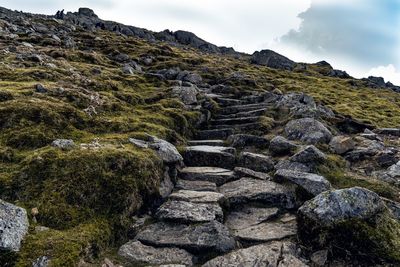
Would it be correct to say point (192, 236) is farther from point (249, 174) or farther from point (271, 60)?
point (271, 60)

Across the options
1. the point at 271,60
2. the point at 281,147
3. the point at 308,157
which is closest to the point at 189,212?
the point at 308,157

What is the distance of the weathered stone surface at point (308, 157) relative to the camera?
15852mm

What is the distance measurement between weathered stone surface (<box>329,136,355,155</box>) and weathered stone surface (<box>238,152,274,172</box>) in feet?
11.4

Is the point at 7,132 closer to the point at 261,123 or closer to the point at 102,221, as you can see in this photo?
the point at 102,221

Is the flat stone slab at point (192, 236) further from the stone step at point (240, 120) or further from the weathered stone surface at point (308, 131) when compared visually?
the stone step at point (240, 120)

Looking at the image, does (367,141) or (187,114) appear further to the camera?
(187,114)

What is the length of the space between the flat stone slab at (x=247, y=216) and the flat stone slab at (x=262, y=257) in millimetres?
1494

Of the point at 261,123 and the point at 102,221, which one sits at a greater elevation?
the point at 261,123

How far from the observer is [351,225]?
10.1 metres

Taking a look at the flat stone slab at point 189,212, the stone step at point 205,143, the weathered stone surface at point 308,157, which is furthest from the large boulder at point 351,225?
the stone step at point 205,143

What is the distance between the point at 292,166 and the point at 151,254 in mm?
7436

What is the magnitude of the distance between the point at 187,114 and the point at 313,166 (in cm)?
888

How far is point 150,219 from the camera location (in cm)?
1204

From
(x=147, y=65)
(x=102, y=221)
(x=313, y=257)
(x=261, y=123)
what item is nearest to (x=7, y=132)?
(x=102, y=221)
